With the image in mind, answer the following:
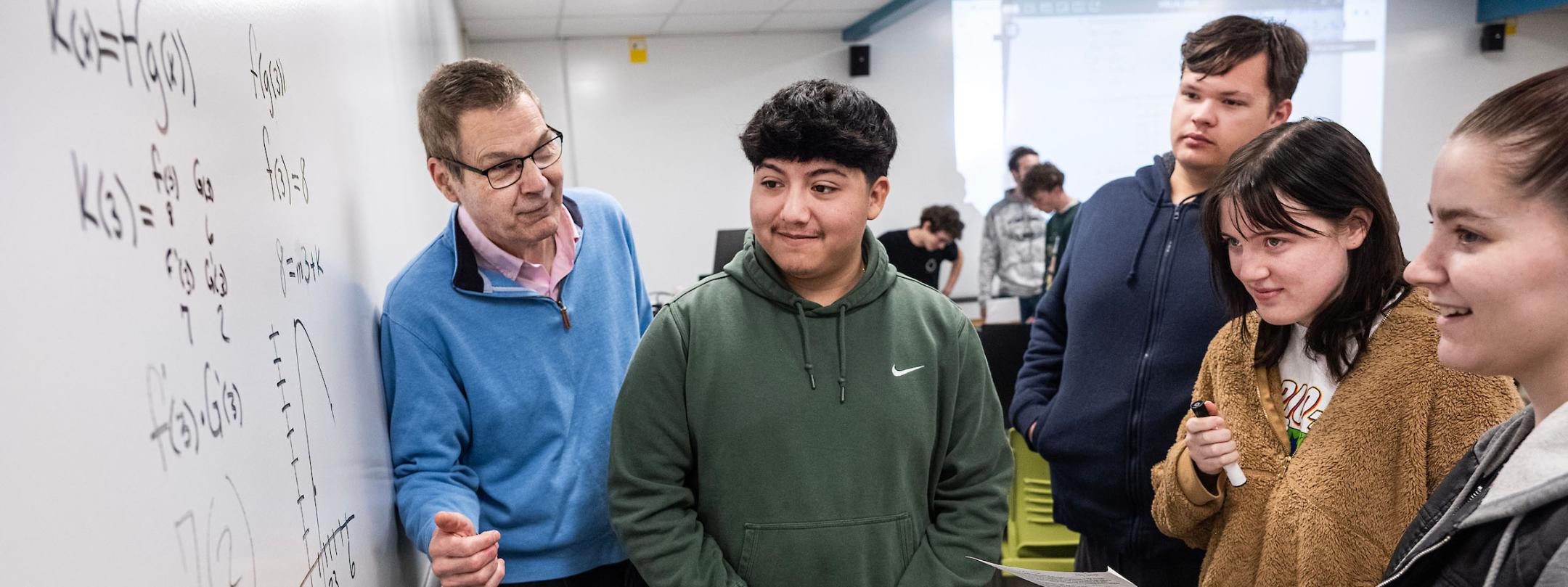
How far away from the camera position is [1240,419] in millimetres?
1193

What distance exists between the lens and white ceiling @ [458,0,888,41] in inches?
210

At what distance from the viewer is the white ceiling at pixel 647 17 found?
5.32 m

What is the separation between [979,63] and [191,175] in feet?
19.6

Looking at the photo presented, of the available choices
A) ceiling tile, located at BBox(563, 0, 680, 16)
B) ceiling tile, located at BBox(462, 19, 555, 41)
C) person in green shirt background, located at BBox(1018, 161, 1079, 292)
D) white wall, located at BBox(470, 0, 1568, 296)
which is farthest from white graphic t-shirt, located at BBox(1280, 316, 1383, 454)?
white wall, located at BBox(470, 0, 1568, 296)

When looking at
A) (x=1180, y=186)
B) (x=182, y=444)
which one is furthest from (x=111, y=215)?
(x=1180, y=186)

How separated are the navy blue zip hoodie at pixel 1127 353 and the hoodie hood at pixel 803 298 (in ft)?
1.55

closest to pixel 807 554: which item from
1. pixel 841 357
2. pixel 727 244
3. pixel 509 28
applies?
pixel 841 357

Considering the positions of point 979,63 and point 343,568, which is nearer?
point 343,568

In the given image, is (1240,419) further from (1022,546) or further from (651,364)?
(1022,546)

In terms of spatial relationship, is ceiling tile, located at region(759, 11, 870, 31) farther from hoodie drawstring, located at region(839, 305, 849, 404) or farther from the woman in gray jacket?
the woman in gray jacket

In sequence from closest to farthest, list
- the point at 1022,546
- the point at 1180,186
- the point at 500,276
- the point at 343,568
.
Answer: the point at 343,568, the point at 500,276, the point at 1180,186, the point at 1022,546

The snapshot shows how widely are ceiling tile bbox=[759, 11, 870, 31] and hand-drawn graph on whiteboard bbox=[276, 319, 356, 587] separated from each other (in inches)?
209

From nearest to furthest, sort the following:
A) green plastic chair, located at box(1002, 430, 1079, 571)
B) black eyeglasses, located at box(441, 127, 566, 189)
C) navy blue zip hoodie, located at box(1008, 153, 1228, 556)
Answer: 1. black eyeglasses, located at box(441, 127, 566, 189)
2. navy blue zip hoodie, located at box(1008, 153, 1228, 556)
3. green plastic chair, located at box(1002, 430, 1079, 571)

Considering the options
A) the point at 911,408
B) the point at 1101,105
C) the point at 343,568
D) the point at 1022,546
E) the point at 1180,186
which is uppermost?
the point at 1101,105
